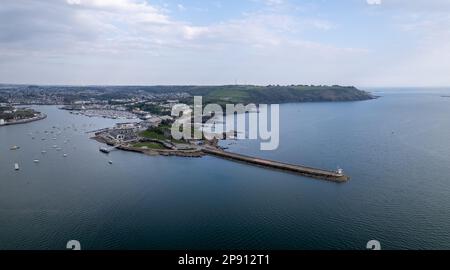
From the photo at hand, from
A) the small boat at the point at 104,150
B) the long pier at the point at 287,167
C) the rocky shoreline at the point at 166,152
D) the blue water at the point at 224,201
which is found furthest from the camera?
the small boat at the point at 104,150

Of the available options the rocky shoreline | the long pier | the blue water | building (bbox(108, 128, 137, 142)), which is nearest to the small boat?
the blue water

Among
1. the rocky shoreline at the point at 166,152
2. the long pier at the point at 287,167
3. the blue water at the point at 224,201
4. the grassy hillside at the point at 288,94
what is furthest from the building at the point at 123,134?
the grassy hillside at the point at 288,94

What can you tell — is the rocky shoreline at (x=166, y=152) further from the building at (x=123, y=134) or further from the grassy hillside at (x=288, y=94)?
the grassy hillside at (x=288, y=94)

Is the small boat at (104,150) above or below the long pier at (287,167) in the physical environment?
above

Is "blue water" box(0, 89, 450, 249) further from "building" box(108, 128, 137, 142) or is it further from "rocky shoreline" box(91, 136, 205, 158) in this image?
"building" box(108, 128, 137, 142)

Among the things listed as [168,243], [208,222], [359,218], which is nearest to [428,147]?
[359,218]
